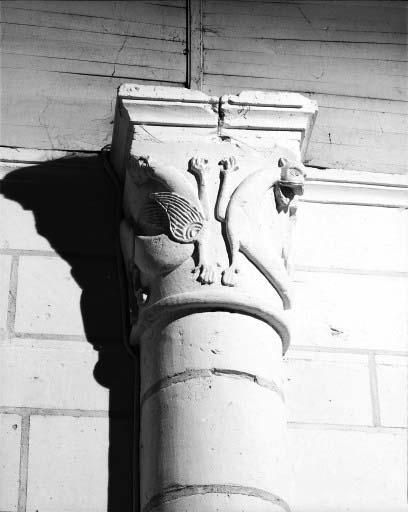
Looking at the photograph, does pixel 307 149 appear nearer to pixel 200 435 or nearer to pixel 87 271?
pixel 87 271

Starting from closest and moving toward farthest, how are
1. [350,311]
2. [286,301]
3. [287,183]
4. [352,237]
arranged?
[286,301] → [287,183] → [350,311] → [352,237]

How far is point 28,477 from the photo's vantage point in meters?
3.25

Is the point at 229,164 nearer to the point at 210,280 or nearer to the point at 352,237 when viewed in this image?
the point at 210,280

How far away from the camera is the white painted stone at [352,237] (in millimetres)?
3727

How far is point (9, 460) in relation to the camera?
10.7 ft

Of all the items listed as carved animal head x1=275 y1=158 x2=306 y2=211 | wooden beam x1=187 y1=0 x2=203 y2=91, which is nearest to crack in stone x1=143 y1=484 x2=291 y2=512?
carved animal head x1=275 y1=158 x2=306 y2=211

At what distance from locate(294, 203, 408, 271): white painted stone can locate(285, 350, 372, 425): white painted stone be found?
0.29 m

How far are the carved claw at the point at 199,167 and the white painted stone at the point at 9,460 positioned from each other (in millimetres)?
733

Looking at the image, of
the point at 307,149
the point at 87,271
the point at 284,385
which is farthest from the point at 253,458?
the point at 307,149

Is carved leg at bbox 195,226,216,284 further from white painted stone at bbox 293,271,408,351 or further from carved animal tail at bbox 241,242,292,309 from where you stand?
white painted stone at bbox 293,271,408,351

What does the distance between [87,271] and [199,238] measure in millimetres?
390

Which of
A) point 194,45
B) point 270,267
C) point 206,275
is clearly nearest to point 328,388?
point 270,267

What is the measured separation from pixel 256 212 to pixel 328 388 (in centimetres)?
47

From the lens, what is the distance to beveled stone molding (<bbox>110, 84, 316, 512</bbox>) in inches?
122
